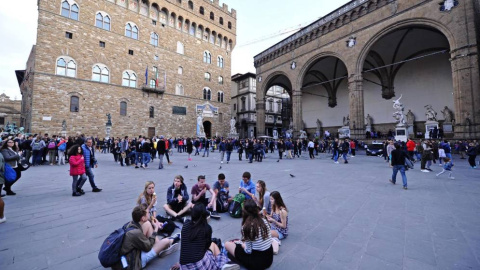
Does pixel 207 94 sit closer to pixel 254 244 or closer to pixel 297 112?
pixel 297 112

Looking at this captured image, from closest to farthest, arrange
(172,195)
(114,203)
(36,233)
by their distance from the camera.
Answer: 1. (36,233)
2. (172,195)
3. (114,203)

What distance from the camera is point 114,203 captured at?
189 inches

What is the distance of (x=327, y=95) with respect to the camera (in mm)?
30672

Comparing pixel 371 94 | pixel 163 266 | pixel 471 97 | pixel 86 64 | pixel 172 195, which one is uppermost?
pixel 86 64

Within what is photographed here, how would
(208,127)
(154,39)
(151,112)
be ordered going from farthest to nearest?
(208,127) → (154,39) → (151,112)

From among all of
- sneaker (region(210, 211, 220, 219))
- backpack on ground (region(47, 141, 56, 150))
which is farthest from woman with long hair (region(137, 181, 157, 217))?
backpack on ground (region(47, 141, 56, 150))

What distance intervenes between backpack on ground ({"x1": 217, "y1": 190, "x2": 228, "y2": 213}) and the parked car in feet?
51.7

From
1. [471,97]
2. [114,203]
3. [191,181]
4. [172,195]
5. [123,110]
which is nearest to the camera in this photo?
[172,195]

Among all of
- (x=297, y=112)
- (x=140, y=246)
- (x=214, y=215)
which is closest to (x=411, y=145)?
(x=214, y=215)

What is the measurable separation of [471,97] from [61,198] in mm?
21113

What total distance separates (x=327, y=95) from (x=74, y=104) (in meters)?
31.8

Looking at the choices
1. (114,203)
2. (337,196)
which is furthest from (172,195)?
(337,196)

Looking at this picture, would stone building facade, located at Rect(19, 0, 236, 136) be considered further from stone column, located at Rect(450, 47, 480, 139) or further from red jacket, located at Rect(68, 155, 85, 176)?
stone column, located at Rect(450, 47, 480, 139)

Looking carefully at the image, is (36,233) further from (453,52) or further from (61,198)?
(453,52)
